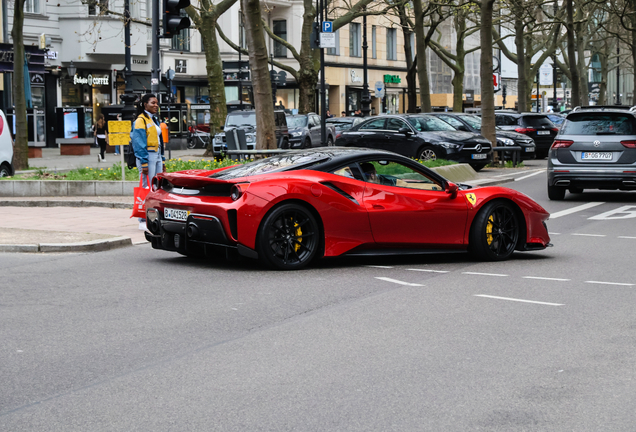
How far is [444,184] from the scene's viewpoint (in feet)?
33.5

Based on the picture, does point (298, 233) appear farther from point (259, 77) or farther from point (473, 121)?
point (473, 121)

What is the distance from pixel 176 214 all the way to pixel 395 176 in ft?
7.33

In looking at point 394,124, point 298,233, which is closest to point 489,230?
point 298,233

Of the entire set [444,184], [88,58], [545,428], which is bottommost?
[545,428]

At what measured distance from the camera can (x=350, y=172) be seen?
32.3 ft

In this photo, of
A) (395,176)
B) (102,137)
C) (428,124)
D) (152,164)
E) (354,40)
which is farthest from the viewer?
(354,40)

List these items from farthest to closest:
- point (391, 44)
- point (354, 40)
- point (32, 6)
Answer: point (391, 44) → point (354, 40) → point (32, 6)

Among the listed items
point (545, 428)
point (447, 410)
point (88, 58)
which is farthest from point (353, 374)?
point (88, 58)

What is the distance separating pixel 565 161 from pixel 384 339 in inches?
469

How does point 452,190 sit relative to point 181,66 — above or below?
below

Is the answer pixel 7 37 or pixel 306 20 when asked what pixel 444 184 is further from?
pixel 7 37

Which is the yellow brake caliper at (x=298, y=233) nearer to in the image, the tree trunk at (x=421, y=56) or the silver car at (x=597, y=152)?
the silver car at (x=597, y=152)

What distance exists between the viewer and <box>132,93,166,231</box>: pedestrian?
13.2 metres

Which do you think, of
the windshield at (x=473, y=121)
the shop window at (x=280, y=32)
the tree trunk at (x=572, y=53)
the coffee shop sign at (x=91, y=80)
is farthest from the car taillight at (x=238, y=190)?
the shop window at (x=280, y=32)
